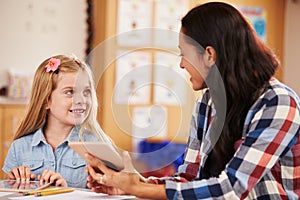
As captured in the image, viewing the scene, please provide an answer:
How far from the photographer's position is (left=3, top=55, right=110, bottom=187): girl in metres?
2.16

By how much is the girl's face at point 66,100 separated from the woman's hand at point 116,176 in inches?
24.0

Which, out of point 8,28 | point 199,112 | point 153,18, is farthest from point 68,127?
point 153,18

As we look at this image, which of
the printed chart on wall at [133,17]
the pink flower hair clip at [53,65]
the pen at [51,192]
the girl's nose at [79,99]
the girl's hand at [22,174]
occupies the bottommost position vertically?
the girl's hand at [22,174]

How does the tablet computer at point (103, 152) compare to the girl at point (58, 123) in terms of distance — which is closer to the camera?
the tablet computer at point (103, 152)

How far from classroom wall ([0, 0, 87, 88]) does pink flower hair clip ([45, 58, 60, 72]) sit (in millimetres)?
2061

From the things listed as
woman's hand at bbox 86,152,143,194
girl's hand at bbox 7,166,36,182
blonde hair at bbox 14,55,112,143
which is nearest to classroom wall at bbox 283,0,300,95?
blonde hair at bbox 14,55,112,143

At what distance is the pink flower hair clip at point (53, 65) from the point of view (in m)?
2.30

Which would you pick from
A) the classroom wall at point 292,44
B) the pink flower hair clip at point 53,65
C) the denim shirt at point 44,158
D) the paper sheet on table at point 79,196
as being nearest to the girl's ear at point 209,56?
the paper sheet on table at point 79,196

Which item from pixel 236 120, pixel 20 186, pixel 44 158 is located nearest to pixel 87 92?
pixel 44 158

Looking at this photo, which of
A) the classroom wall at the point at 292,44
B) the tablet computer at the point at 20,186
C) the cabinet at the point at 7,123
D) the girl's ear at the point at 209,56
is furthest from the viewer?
the classroom wall at the point at 292,44

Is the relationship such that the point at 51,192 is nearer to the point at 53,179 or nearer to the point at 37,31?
the point at 53,179

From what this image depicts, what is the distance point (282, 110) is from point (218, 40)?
261 millimetres

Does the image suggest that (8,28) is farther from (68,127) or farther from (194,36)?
(194,36)

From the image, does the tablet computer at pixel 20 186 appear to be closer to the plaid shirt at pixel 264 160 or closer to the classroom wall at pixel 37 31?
the plaid shirt at pixel 264 160
